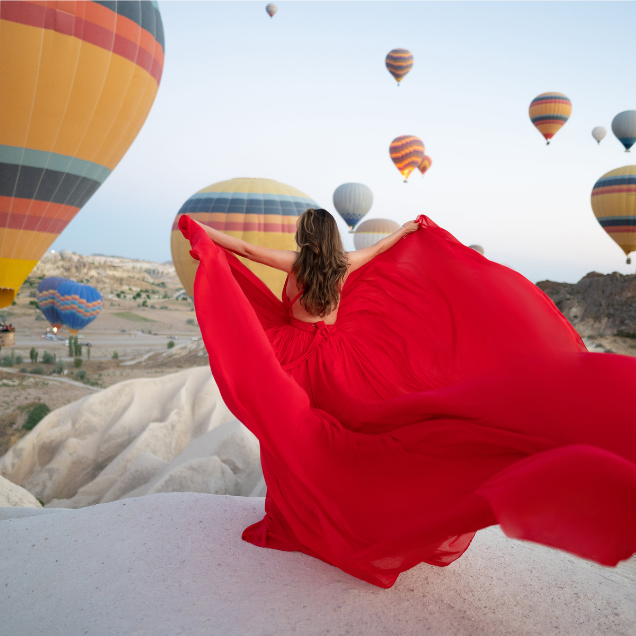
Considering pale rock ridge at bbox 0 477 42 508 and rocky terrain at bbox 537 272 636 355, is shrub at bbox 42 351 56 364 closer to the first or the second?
pale rock ridge at bbox 0 477 42 508

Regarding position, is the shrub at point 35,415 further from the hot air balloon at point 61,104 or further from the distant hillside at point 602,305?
the distant hillside at point 602,305

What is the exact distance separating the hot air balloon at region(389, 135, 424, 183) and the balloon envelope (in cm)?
366

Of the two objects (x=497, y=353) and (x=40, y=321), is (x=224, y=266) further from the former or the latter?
(x=40, y=321)

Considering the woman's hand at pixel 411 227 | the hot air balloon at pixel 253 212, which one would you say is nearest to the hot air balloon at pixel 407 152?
the hot air balloon at pixel 253 212

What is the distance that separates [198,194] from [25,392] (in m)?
8.35

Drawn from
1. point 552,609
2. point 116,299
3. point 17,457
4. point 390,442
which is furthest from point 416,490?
point 116,299

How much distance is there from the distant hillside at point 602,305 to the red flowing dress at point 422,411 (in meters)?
18.1

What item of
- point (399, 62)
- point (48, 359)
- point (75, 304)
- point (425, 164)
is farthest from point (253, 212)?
point (425, 164)

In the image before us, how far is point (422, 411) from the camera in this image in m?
2.56

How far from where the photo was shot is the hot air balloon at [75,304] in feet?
87.0

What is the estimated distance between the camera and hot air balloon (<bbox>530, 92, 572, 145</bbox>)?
2784cm

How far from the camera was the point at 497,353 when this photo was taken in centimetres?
335

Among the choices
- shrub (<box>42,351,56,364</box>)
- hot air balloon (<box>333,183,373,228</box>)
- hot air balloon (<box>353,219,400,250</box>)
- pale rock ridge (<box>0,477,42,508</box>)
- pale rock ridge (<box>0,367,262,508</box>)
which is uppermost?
hot air balloon (<box>333,183,373,228</box>)

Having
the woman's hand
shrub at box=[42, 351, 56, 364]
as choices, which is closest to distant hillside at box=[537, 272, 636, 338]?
the woman's hand
